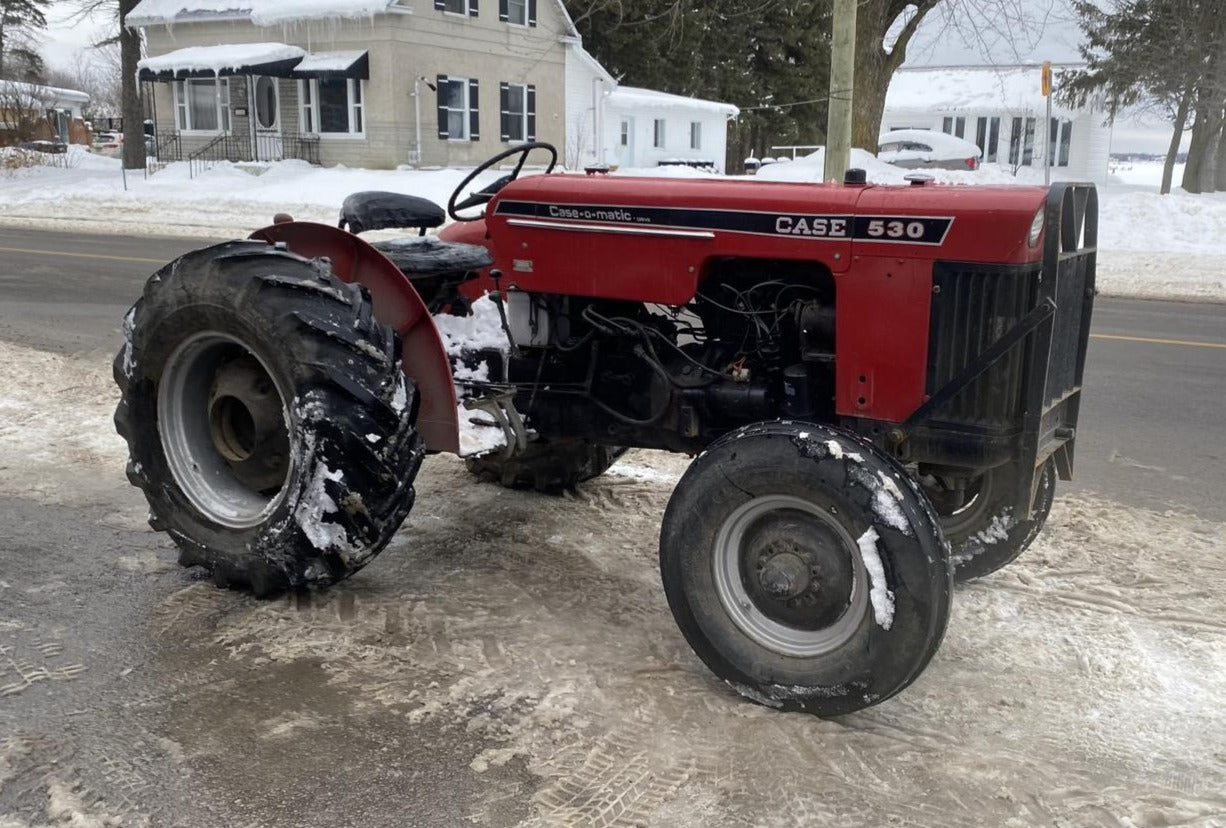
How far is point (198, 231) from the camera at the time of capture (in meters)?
19.6

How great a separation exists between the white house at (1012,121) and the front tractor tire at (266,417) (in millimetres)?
49115

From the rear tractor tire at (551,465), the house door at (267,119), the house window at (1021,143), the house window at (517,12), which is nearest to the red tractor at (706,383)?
the rear tractor tire at (551,465)

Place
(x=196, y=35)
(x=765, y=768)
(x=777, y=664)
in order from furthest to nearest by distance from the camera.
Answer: (x=196, y=35) < (x=777, y=664) < (x=765, y=768)

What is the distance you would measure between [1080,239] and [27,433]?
18.7 ft

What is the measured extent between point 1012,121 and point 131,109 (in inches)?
1494

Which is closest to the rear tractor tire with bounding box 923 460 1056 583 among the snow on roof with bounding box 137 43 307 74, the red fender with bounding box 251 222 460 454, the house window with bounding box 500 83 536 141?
the red fender with bounding box 251 222 460 454

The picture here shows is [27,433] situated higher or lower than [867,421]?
lower

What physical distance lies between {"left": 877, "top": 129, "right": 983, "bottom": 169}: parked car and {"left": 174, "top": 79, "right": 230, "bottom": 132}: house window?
19790mm

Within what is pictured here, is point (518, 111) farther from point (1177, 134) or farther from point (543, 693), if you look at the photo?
point (543, 693)

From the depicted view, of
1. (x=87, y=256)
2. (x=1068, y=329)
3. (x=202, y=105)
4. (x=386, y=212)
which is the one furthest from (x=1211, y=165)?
(x=386, y=212)

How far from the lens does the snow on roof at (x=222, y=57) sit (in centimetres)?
3064

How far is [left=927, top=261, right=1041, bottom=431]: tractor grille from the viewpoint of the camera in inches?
132

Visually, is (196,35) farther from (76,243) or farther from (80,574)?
(80,574)

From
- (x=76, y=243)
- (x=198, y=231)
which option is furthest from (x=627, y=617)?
(x=198, y=231)
